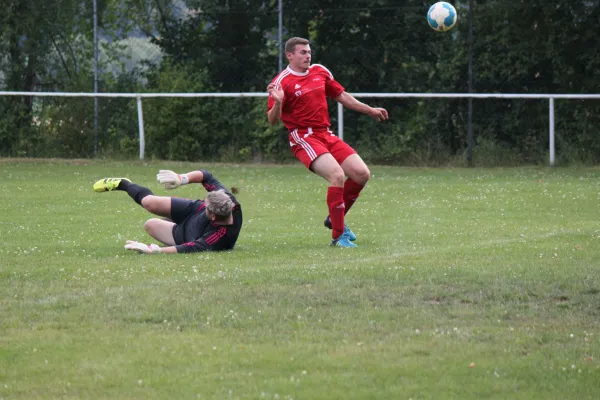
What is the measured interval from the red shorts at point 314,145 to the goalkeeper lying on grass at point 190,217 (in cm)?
110

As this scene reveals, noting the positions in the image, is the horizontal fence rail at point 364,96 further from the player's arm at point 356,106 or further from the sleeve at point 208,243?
the sleeve at point 208,243

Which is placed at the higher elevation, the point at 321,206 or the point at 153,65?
the point at 153,65

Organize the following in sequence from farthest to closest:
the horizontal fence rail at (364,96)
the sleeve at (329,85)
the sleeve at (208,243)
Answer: the horizontal fence rail at (364,96) → the sleeve at (329,85) → the sleeve at (208,243)

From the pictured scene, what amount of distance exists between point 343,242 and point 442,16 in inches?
245

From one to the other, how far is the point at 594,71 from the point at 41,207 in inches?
505

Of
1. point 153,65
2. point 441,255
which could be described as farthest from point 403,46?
point 441,255

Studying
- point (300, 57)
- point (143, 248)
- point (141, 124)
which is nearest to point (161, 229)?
point (143, 248)

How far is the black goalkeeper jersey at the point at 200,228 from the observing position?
10398 millimetres

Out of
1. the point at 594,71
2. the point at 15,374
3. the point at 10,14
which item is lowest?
the point at 15,374

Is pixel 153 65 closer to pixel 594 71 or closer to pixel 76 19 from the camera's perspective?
pixel 76 19

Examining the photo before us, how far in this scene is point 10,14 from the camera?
24.8m

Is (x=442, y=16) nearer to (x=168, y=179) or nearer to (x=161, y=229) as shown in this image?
(x=161, y=229)

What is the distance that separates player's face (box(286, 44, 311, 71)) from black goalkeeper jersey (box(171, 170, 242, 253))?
1678mm

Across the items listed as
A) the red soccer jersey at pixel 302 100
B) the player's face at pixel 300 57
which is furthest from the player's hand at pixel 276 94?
the player's face at pixel 300 57
